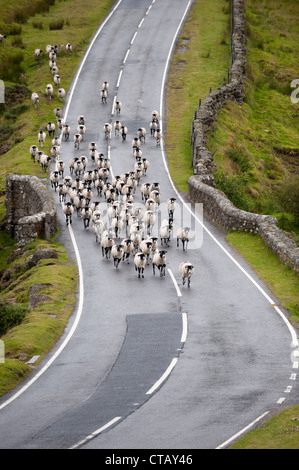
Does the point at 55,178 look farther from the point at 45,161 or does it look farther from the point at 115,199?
the point at 115,199

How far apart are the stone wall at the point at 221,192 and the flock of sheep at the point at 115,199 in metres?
2.55

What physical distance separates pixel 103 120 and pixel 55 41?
1987 cm

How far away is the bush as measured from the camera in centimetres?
3212

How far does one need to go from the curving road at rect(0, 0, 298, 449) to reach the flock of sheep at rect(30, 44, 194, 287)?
0.74 meters

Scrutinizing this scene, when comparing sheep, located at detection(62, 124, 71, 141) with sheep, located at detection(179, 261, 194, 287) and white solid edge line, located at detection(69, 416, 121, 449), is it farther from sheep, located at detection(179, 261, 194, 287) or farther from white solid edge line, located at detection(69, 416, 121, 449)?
white solid edge line, located at detection(69, 416, 121, 449)

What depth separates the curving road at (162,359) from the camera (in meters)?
21.7

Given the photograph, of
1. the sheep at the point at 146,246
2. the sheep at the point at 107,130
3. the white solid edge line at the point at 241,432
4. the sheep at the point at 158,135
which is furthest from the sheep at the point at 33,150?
the white solid edge line at the point at 241,432

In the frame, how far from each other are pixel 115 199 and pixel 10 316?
17496 mm

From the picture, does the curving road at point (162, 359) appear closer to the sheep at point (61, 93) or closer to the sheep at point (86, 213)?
the sheep at point (86, 213)

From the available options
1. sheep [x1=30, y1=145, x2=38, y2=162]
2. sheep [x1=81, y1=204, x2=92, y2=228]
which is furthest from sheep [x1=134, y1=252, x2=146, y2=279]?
sheep [x1=30, y1=145, x2=38, y2=162]

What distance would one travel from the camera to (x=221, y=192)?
4781 cm

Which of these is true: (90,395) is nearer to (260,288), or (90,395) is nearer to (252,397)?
(252,397)

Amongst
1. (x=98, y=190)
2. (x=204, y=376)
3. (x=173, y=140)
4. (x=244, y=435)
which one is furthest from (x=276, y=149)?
(x=244, y=435)

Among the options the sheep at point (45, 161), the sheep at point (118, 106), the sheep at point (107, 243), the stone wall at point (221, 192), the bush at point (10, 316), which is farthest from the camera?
the sheep at point (118, 106)
